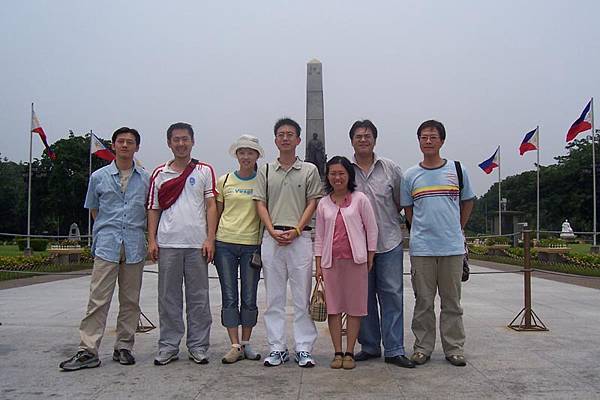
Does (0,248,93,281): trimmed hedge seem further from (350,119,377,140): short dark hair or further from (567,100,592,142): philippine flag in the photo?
(567,100,592,142): philippine flag

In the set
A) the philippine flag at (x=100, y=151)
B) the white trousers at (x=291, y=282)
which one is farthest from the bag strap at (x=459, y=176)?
the philippine flag at (x=100, y=151)

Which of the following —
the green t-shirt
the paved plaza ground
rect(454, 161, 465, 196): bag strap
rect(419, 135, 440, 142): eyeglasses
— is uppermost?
rect(419, 135, 440, 142): eyeglasses

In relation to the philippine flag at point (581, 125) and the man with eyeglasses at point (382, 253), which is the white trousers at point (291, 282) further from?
the philippine flag at point (581, 125)

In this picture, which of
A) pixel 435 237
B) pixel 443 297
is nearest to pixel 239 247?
pixel 435 237

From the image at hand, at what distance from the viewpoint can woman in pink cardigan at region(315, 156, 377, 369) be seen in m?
3.96

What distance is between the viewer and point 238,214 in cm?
423

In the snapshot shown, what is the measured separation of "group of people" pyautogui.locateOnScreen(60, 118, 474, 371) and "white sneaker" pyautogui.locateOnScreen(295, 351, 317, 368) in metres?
0.04

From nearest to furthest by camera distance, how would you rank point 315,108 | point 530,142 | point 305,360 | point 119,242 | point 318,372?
point 318,372
point 305,360
point 119,242
point 315,108
point 530,142

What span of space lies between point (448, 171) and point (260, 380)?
1.98 metres

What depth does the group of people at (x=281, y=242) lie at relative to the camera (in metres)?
4.04

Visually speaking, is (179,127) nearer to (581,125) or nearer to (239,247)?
(239,247)

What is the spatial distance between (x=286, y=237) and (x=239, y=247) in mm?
408

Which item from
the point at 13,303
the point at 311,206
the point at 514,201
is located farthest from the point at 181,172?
the point at 514,201

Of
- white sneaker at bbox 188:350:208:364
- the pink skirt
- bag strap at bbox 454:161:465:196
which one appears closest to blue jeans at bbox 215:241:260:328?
white sneaker at bbox 188:350:208:364
